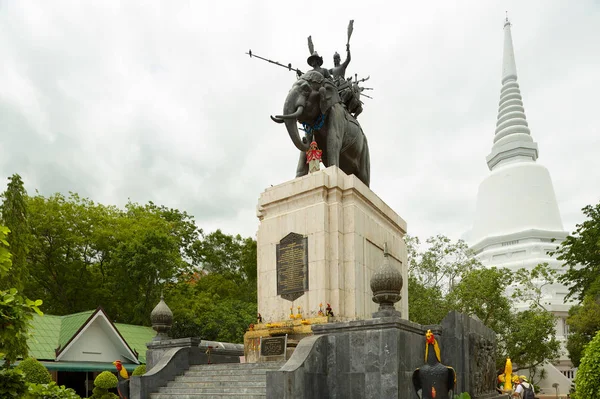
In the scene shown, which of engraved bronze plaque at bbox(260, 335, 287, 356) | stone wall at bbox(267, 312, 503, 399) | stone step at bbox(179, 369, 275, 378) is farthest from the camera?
engraved bronze plaque at bbox(260, 335, 287, 356)

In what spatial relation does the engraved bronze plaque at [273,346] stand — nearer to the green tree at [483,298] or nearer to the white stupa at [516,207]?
the green tree at [483,298]

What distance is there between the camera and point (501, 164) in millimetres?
57375

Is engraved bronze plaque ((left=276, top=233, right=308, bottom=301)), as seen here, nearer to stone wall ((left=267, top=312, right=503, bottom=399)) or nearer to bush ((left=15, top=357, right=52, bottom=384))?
stone wall ((left=267, top=312, right=503, bottom=399))

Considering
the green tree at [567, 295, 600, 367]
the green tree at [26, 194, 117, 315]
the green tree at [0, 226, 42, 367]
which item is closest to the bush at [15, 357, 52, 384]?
the green tree at [0, 226, 42, 367]

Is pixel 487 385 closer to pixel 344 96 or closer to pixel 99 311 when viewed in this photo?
pixel 344 96

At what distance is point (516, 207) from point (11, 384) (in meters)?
53.5

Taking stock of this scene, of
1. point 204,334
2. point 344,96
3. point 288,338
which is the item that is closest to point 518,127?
point 204,334

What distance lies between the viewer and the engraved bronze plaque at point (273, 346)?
12.0 metres

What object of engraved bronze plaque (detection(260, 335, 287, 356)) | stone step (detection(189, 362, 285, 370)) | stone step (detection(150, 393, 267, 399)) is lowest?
stone step (detection(150, 393, 267, 399))

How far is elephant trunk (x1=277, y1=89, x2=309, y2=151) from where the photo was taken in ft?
45.5

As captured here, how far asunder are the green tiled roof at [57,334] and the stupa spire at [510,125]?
42.8 metres

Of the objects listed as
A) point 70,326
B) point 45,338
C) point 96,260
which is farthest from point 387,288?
point 96,260

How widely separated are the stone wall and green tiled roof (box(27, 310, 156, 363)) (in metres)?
16.5

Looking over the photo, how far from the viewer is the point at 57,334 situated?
2467 cm
